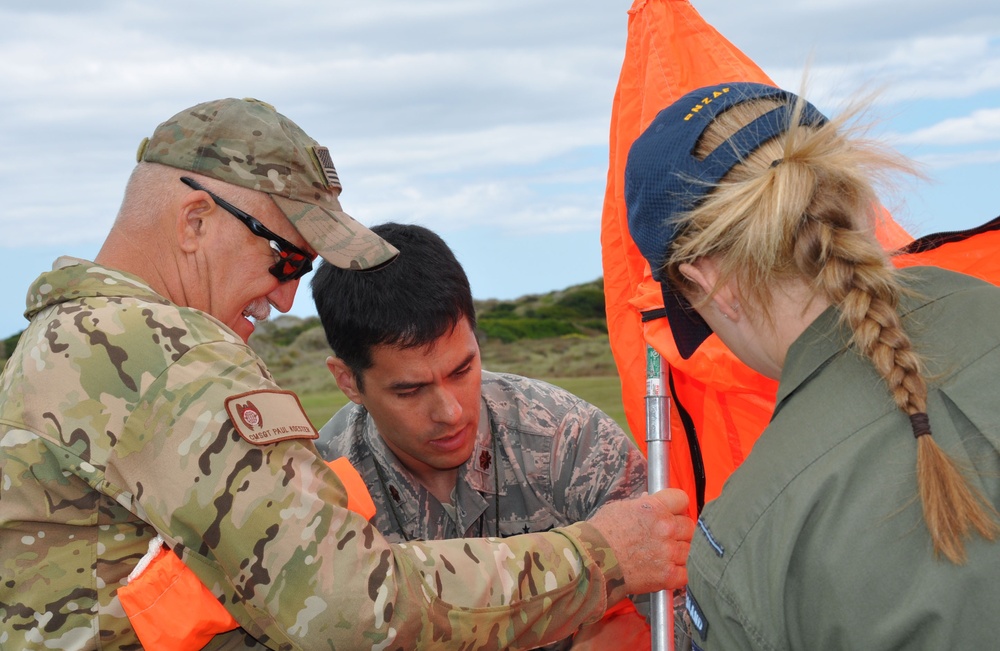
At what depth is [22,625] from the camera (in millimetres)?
2248

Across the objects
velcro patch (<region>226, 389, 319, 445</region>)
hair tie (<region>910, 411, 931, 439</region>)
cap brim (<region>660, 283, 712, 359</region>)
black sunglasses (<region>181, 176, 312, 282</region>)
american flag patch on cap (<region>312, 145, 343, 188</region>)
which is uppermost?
american flag patch on cap (<region>312, 145, 343, 188</region>)

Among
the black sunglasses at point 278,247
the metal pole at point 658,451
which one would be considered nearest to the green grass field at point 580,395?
the metal pole at point 658,451

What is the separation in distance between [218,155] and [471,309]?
4.63 feet

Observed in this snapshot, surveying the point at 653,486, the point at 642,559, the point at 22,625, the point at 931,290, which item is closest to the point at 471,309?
the point at 653,486

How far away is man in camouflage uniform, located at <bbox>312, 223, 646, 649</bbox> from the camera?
3.59 metres

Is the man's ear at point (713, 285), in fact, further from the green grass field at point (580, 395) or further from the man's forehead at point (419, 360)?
the green grass field at point (580, 395)

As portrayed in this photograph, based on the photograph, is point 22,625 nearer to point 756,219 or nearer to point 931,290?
point 756,219

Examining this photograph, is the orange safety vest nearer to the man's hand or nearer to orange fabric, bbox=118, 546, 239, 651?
the man's hand

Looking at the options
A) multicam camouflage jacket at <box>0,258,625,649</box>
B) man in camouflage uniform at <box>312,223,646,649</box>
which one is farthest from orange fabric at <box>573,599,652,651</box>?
multicam camouflage jacket at <box>0,258,625,649</box>

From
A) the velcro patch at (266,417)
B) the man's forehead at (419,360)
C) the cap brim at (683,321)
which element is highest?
the cap brim at (683,321)

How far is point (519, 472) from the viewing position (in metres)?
3.78

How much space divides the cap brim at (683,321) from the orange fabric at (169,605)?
1217 mm

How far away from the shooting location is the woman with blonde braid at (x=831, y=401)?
5.00 ft

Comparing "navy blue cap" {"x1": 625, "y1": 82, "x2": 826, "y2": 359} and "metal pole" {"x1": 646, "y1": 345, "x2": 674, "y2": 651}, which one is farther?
"metal pole" {"x1": 646, "y1": 345, "x2": 674, "y2": 651}
